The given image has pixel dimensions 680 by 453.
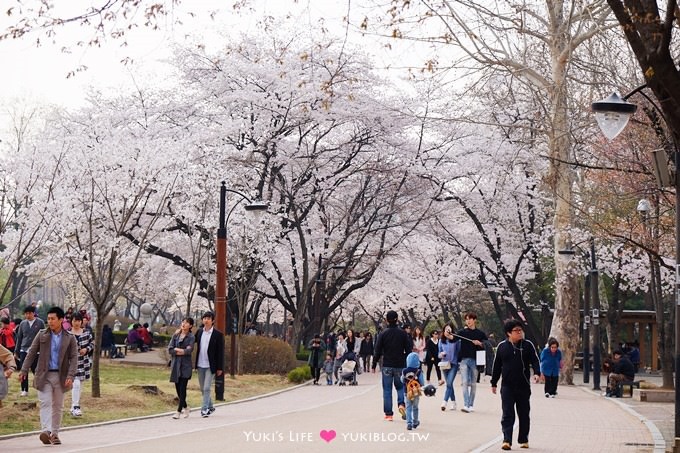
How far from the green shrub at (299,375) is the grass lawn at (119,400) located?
0.26 metres

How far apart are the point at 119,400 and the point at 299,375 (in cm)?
1270

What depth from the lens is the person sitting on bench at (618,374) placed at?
2635 cm

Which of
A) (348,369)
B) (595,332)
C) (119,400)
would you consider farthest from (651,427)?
(595,332)

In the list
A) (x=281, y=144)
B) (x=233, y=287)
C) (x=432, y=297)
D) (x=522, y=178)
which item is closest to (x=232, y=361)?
(x=233, y=287)

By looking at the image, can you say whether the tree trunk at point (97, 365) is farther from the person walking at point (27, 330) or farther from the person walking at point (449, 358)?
the person walking at point (449, 358)

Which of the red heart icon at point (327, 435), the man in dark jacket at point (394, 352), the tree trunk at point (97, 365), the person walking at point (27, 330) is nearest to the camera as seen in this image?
the red heart icon at point (327, 435)

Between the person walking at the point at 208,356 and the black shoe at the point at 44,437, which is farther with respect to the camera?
the person walking at the point at 208,356

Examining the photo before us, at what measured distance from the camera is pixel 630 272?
4184cm

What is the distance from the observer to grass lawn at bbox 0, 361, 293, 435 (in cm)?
1570

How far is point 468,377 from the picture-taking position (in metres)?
18.6

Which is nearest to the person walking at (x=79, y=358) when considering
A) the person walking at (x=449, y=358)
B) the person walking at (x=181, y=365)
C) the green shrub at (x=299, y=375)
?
the person walking at (x=181, y=365)

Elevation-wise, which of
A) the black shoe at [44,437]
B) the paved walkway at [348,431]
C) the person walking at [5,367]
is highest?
the person walking at [5,367]

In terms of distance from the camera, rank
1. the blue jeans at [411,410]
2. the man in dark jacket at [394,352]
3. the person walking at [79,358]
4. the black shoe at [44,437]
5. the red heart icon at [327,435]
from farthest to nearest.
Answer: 1. the person walking at [79,358]
2. the man in dark jacket at [394,352]
3. the blue jeans at [411,410]
4. the red heart icon at [327,435]
5. the black shoe at [44,437]

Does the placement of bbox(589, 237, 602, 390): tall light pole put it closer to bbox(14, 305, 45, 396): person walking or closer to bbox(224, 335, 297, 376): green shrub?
bbox(224, 335, 297, 376): green shrub
